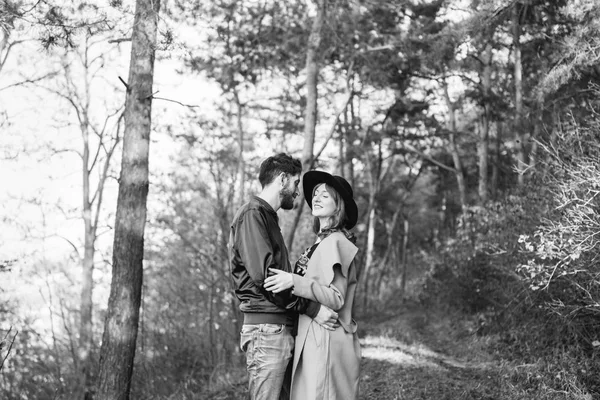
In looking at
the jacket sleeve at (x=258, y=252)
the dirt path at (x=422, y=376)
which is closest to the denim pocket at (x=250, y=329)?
the jacket sleeve at (x=258, y=252)

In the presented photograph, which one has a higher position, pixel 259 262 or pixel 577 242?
pixel 577 242

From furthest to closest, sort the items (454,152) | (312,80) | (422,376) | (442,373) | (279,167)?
(454,152) < (312,80) < (442,373) < (422,376) < (279,167)

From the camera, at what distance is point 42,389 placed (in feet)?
37.7

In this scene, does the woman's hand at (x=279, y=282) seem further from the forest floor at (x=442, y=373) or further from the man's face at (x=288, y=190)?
the forest floor at (x=442, y=373)

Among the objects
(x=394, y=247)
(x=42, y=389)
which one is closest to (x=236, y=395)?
(x=42, y=389)

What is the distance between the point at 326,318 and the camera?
4066 millimetres

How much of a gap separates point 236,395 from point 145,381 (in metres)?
3.62

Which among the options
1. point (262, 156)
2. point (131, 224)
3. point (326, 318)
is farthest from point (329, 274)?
point (262, 156)

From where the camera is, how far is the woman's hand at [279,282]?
392 cm

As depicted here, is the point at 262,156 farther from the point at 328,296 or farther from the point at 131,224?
the point at 328,296

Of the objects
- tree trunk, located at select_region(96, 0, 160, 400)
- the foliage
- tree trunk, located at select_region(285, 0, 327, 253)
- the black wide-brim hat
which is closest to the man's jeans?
the black wide-brim hat

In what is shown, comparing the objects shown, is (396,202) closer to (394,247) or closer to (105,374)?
(394,247)

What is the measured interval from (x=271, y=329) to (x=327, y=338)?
0.34 meters

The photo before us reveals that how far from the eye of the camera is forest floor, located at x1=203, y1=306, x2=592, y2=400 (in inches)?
290
